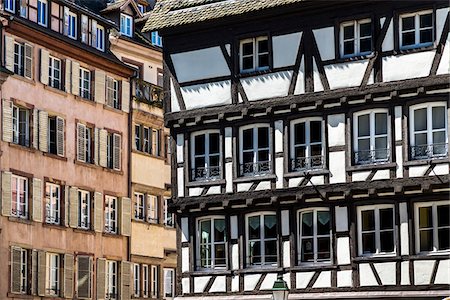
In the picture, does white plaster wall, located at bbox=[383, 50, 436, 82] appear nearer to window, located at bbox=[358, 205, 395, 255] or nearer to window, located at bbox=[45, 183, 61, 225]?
window, located at bbox=[358, 205, 395, 255]

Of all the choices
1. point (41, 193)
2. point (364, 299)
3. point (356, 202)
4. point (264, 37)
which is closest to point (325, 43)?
point (264, 37)

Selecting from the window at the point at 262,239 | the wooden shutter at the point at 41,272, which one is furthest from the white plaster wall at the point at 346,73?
the wooden shutter at the point at 41,272

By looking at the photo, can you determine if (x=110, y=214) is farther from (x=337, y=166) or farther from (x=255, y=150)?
(x=337, y=166)

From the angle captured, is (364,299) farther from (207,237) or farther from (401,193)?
(207,237)

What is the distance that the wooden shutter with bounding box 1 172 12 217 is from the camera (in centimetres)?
4475

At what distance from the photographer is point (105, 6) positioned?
5878 cm

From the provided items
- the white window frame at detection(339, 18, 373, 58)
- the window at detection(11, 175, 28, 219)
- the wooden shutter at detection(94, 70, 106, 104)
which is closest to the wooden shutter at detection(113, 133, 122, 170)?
the wooden shutter at detection(94, 70, 106, 104)

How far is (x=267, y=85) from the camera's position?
34.8 m

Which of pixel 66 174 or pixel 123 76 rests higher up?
pixel 123 76

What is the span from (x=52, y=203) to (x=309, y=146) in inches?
652

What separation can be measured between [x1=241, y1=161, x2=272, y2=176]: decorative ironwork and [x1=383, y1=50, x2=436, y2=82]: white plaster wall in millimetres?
3951

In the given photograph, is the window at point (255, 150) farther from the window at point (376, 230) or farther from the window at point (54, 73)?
the window at point (54, 73)

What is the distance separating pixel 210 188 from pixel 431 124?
657cm

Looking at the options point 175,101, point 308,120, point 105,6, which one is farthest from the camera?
point 105,6
